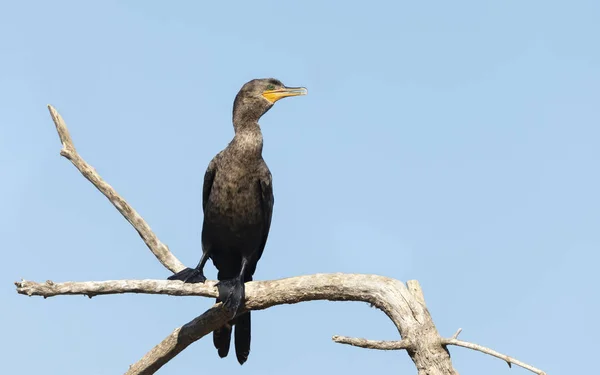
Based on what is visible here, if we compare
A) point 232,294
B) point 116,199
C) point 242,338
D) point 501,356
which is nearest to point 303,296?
point 232,294

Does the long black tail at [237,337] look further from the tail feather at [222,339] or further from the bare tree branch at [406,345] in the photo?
the bare tree branch at [406,345]

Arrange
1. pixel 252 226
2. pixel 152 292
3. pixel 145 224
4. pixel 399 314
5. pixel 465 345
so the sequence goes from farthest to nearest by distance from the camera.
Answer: pixel 145 224
pixel 252 226
pixel 152 292
pixel 399 314
pixel 465 345

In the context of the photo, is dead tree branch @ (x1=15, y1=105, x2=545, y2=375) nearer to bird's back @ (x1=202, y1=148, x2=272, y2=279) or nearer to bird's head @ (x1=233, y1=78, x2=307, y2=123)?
bird's back @ (x1=202, y1=148, x2=272, y2=279)

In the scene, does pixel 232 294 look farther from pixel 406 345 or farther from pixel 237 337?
pixel 406 345

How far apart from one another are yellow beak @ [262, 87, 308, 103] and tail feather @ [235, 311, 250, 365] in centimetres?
199

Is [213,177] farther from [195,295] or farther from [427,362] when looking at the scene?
[427,362]

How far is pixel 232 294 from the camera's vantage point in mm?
7113

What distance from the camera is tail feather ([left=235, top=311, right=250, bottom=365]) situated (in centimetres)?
774

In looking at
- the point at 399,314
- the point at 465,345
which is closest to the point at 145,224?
the point at 399,314

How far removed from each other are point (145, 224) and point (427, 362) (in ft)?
11.1

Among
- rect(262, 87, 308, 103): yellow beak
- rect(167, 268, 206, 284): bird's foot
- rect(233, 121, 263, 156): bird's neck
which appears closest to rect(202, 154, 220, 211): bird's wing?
rect(233, 121, 263, 156): bird's neck

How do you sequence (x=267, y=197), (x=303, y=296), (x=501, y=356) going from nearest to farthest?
(x=501, y=356) → (x=303, y=296) → (x=267, y=197)

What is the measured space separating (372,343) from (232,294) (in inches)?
60.0

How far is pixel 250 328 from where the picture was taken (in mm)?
7801
